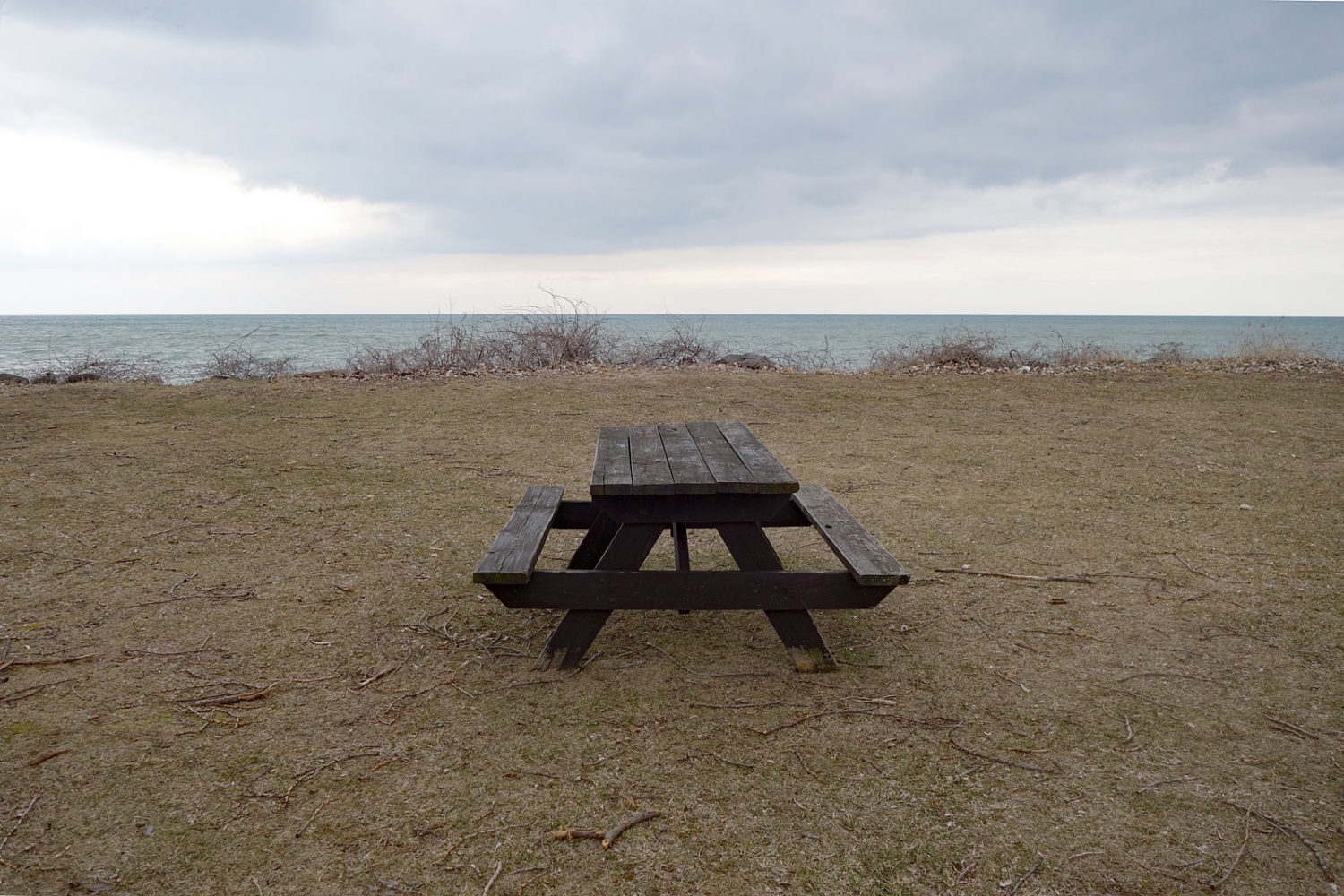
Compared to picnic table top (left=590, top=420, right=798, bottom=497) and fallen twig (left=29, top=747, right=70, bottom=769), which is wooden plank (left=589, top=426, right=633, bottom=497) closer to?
picnic table top (left=590, top=420, right=798, bottom=497)

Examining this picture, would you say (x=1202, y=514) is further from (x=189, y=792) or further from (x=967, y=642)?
(x=189, y=792)

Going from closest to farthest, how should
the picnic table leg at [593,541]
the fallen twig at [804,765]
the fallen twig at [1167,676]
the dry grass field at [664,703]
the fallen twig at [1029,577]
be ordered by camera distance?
the dry grass field at [664,703], the fallen twig at [804,765], the fallen twig at [1167,676], the picnic table leg at [593,541], the fallen twig at [1029,577]

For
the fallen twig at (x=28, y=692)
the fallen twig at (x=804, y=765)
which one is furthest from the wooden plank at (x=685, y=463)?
the fallen twig at (x=28, y=692)

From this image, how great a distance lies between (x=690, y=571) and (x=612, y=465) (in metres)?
0.47

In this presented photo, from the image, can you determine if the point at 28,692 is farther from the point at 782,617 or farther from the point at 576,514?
the point at 782,617

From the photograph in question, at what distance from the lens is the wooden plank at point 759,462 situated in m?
2.64

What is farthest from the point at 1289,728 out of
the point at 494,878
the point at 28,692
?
the point at 28,692

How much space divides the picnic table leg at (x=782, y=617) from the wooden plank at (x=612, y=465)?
0.39 m

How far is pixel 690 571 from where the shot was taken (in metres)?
2.86

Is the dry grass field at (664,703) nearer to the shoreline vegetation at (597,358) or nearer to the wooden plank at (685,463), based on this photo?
the wooden plank at (685,463)

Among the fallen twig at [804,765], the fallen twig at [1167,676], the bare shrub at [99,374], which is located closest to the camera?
the fallen twig at [804,765]

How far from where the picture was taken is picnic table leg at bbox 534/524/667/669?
280 centimetres

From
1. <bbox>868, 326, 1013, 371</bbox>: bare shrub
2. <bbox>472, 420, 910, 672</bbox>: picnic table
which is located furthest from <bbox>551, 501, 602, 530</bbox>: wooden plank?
<bbox>868, 326, 1013, 371</bbox>: bare shrub

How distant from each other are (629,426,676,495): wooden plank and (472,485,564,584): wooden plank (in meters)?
0.42
